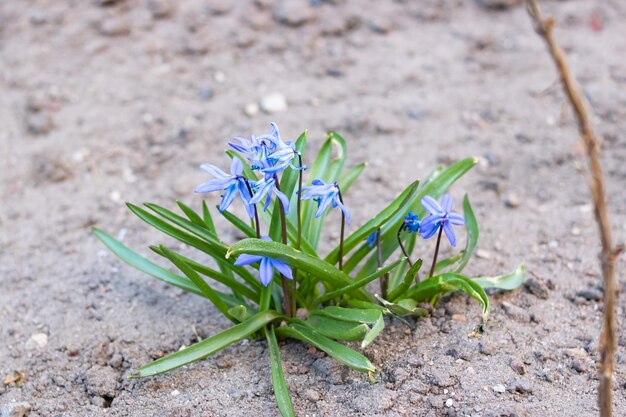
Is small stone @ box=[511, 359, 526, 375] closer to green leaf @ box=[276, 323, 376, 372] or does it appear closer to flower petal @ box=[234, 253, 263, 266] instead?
green leaf @ box=[276, 323, 376, 372]

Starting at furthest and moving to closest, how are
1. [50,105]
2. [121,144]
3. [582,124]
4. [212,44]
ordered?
[212,44]
[50,105]
[121,144]
[582,124]

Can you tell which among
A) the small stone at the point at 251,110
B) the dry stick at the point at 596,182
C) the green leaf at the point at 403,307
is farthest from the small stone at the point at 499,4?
the dry stick at the point at 596,182

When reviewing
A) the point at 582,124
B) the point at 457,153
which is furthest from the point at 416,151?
the point at 582,124

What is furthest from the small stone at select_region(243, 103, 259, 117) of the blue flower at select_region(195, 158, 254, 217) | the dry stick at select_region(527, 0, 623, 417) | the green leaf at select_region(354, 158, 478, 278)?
the dry stick at select_region(527, 0, 623, 417)

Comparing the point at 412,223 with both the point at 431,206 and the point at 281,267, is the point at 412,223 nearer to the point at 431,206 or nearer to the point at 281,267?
the point at 431,206

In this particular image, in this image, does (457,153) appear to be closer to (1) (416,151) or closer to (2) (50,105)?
(1) (416,151)

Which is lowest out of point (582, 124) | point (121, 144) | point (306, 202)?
point (121, 144)

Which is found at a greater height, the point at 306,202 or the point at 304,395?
the point at 306,202
